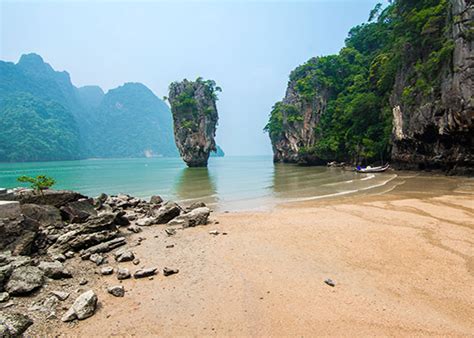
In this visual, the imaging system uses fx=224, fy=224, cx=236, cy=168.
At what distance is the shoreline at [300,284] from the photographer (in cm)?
319

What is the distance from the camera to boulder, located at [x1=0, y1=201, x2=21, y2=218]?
547cm

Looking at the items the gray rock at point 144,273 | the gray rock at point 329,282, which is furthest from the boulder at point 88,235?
the gray rock at point 329,282

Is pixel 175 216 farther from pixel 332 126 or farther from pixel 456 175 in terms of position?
pixel 332 126

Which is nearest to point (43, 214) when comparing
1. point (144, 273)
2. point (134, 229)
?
point (134, 229)

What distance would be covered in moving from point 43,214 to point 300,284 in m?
8.60

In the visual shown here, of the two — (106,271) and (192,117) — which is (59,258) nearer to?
(106,271)

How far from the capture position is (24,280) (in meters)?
3.98

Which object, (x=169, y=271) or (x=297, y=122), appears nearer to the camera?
→ (x=169, y=271)

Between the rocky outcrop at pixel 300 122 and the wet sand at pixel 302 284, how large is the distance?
40.0 m

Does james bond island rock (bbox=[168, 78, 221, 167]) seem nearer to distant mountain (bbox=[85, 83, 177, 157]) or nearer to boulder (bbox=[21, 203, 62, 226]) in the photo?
boulder (bbox=[21, 203, 62, 226])

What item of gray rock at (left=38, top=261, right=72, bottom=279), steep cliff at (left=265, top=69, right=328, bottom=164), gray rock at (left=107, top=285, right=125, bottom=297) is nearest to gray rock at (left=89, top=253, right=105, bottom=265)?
gray rock at (left=38, top=261, right=72, bottom=279)

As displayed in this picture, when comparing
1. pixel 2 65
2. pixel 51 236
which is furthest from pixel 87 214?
pixel 2 65

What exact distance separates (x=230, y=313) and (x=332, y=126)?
43768mm

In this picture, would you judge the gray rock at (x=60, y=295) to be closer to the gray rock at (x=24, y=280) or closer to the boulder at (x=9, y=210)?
the gray rock at (x=24, y=280)
